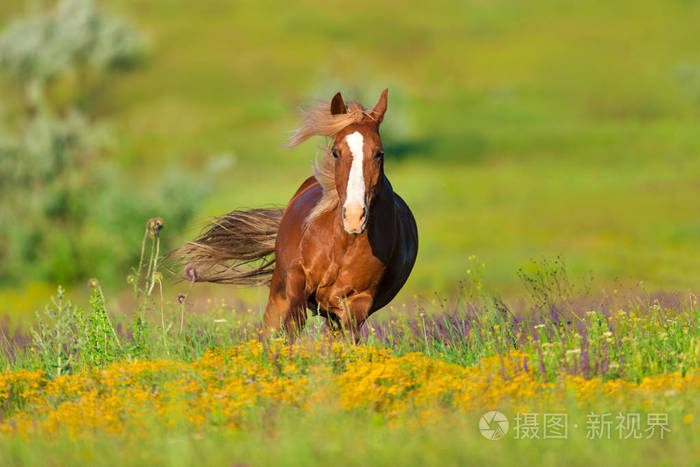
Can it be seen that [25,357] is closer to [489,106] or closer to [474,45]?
[489,106]

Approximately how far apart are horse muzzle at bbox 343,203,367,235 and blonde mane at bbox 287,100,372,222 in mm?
1029

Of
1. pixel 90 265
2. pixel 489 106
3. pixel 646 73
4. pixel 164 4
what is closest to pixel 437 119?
pixel 489 106

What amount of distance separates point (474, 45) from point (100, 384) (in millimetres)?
123245

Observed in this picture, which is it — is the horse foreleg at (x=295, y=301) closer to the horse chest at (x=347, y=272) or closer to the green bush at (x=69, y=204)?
the horse chest at (x=347, y=272)

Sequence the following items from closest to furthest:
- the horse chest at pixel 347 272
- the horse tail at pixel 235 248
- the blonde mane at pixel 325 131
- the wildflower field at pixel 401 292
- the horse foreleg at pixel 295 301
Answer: the wildflower field at pixel 401 292 → the blonde mane at pixel 325 131 → the horse chest at pixel 347 272 → the horse foreleg at pixel 295 301 → the horse tail at pixel 235 248

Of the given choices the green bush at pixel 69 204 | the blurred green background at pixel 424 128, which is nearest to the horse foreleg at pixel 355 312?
the blurred green background at pixel 424 128

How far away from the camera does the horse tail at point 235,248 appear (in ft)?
34.5

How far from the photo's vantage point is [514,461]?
5.32 meters

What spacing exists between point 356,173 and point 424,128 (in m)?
77.9

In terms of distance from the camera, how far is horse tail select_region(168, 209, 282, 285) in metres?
10.5

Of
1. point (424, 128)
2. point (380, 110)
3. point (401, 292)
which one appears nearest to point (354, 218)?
point (380, 110)

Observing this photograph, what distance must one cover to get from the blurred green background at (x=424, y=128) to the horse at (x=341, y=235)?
0.60 metres

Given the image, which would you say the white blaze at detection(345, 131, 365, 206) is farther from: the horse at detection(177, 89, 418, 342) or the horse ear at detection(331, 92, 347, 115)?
the horse ear at detection(331, 92, 347, 115)

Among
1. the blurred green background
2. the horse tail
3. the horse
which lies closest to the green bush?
the blurred green background
